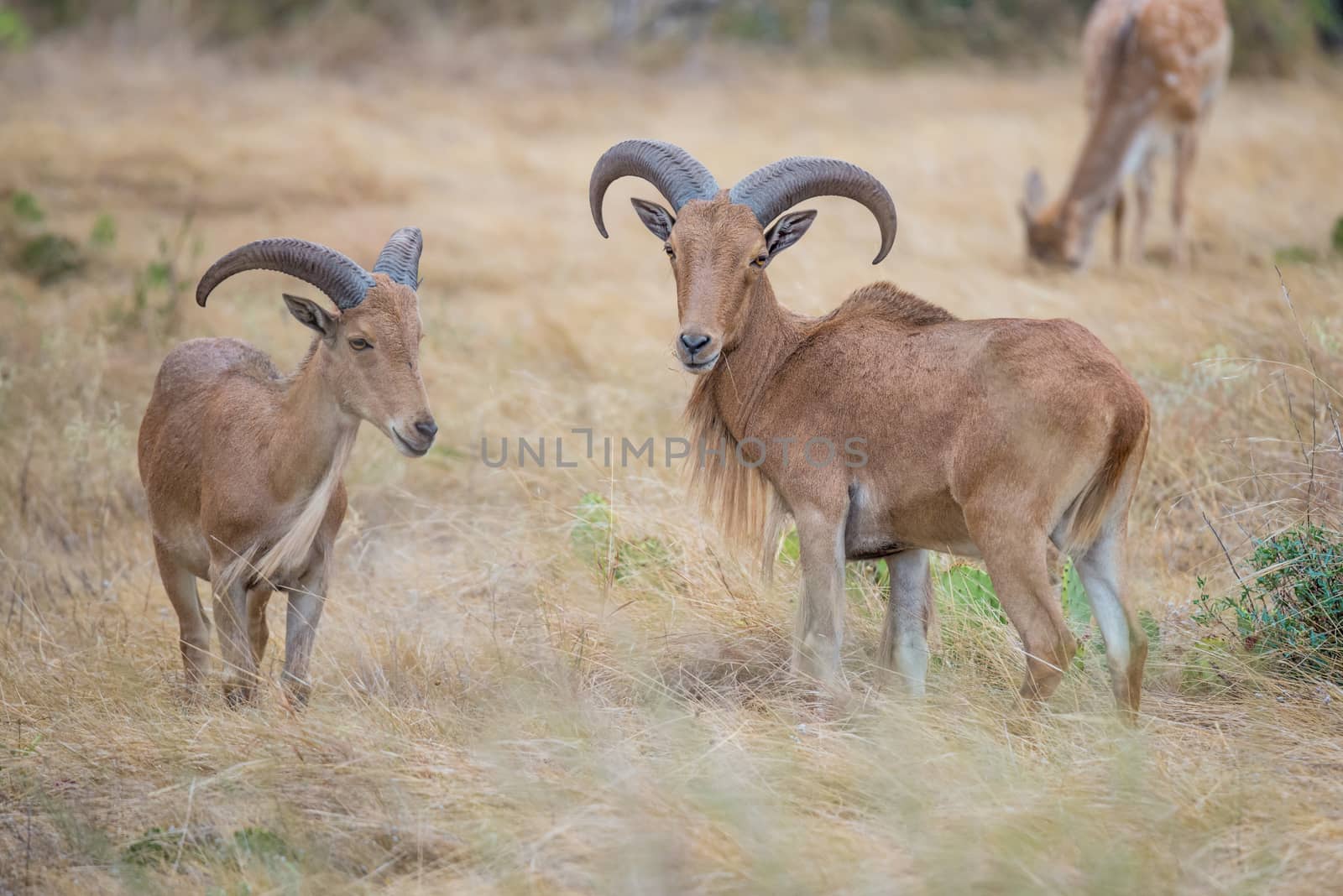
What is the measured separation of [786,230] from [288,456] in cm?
A: 225

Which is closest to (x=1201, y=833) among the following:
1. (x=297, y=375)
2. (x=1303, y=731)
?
(x=1303, y=731)

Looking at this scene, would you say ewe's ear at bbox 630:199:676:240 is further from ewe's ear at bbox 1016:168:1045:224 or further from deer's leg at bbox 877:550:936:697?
ewe's ear at bbox 1016:168:1045:224

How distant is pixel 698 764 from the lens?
4508 millimetres

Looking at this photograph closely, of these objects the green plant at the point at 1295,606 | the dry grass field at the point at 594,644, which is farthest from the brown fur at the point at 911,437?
the green plant at the point at 1295,606

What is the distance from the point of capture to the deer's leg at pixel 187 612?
5.93 meters

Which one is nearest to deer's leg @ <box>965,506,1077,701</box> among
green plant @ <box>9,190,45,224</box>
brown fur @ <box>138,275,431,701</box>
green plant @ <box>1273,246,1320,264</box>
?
brown fur @ <box>138,275,431,701</box>

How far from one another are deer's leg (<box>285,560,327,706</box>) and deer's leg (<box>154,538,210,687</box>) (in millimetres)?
A: 431

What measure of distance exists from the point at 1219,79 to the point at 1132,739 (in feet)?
38.6

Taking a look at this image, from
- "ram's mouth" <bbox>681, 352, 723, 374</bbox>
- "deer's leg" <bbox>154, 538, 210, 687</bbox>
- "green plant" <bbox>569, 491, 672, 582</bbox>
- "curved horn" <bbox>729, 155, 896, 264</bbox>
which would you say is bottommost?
"deer's leg" <bbox>154, 538, 210, 687</bbox>

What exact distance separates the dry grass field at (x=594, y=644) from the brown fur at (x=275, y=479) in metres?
0.34

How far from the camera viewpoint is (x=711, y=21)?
87.9ft

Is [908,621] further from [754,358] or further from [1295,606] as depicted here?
[1295,606]

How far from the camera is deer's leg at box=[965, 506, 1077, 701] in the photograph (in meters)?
4.66

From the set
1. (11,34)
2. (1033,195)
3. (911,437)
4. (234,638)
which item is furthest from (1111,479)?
(11,34)
